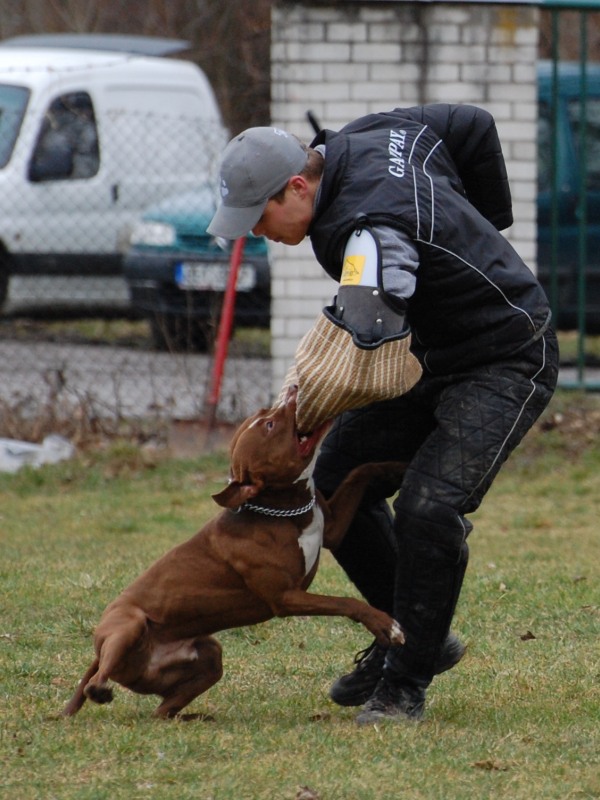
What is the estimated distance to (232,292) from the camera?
8391 millimetres

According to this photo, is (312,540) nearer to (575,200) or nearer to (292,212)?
(292,212)

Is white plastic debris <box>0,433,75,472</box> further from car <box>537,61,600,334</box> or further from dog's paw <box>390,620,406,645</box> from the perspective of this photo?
dog's paw <box>390,620,406,645</box>

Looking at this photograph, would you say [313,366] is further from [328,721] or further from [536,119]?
[536,119]

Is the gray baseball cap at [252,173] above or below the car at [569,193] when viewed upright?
above

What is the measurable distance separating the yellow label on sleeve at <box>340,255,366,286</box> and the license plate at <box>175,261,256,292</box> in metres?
5.53

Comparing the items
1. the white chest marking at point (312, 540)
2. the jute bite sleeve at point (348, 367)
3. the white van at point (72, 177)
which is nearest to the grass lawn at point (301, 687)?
the white chest marking at point (312, 540)

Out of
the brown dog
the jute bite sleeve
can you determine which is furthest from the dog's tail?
the jute bite sleeve

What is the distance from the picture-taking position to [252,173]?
366cm

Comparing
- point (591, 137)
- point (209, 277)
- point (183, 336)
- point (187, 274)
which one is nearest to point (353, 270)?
point (183, 336)

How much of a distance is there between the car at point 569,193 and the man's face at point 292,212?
5.32 meters

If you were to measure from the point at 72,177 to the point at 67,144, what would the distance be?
0.26m

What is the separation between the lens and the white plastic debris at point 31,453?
825cm

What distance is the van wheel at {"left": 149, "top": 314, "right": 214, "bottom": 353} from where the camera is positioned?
8.84 meters

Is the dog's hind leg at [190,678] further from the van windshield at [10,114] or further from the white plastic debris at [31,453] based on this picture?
the van windshield at [10,114]
